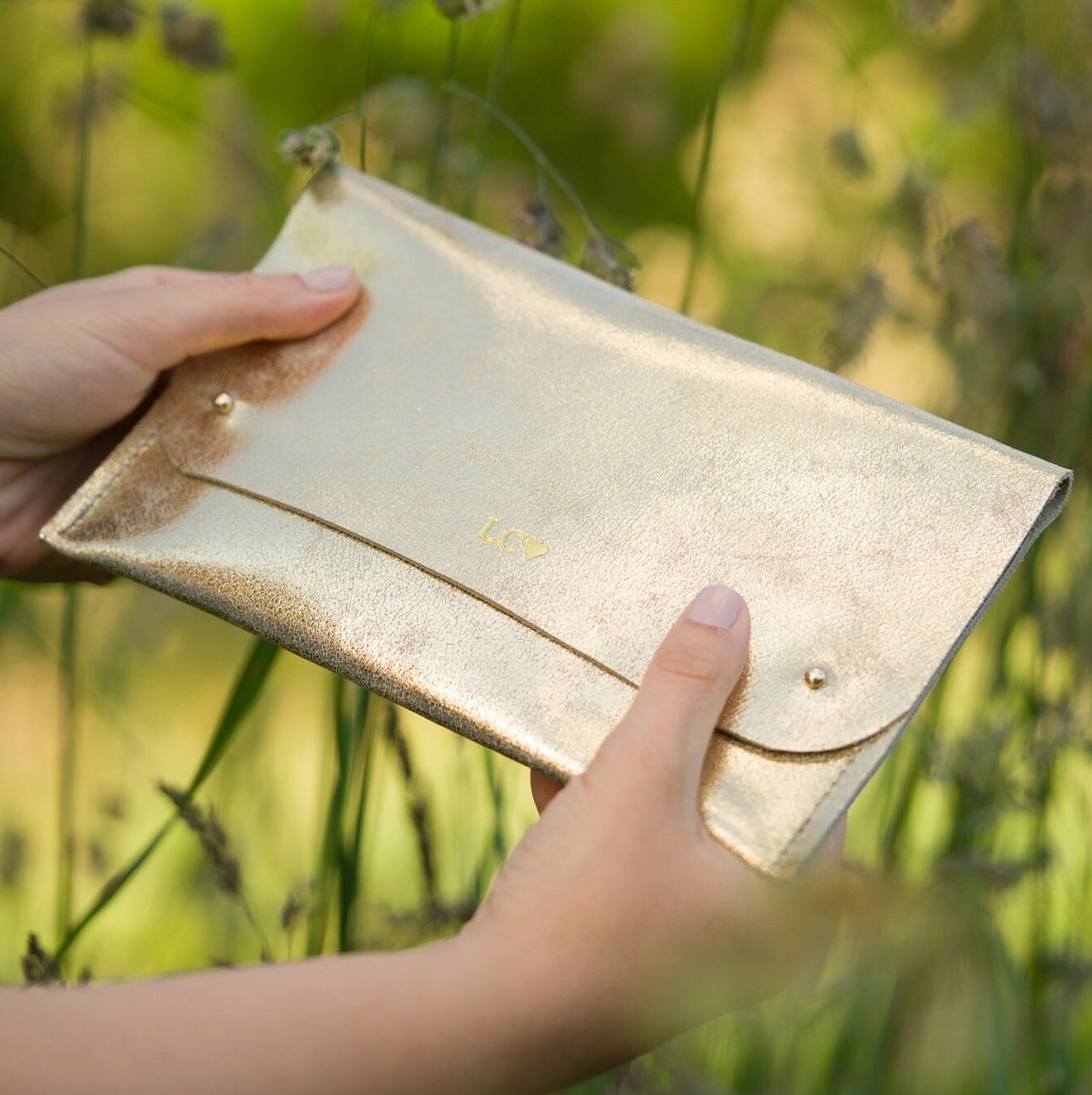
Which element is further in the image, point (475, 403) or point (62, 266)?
point (62, 266)

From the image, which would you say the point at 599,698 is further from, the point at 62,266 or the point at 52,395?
the point at 62,266

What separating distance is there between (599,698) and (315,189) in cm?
54

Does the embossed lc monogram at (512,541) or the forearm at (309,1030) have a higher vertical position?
the embossed lc monogram at (512,541)

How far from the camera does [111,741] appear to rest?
1.47 meters

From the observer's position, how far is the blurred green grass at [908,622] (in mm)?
790

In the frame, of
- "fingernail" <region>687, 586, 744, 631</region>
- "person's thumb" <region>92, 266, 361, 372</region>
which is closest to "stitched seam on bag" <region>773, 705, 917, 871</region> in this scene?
"fingernail" <region>687, 586, 744, 631</region>

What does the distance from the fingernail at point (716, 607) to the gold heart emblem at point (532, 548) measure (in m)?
0.13

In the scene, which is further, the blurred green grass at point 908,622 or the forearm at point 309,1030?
the blurred green grass at point 908,622

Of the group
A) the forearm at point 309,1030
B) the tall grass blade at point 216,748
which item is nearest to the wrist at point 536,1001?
the forearm at point 309,1030

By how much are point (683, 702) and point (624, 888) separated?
11cm

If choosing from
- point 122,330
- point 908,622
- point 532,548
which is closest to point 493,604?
point 532,548

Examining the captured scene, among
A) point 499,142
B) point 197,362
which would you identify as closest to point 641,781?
point 197,362

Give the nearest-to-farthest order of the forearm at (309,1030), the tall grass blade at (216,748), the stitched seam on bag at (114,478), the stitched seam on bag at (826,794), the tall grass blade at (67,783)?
the forearm at (309,1030) → the stitched seam on bag at (826,794) → the tall grass blade at (216,748) → the stitched seam on bag at (114,478) → the tall grass blade at (67,783)

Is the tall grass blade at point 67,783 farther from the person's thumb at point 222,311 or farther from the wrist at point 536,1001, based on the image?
the wrist at point 536,1001
